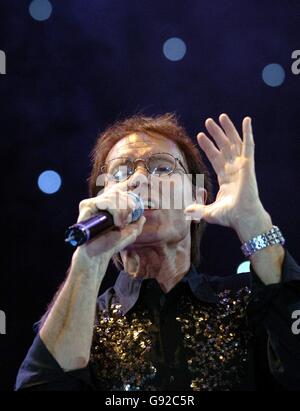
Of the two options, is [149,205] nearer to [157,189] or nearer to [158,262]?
[157,189]

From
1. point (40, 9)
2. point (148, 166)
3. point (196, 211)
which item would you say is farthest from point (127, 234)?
point (40, 9)

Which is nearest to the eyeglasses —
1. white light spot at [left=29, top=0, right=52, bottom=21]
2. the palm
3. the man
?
the man

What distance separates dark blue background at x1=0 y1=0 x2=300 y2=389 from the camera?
241 centimetres

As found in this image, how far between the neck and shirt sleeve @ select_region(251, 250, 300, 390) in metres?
0.34

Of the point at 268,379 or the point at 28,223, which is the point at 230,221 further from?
the point at 28,223

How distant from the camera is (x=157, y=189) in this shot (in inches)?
67.7

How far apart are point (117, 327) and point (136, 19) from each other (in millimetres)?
1401

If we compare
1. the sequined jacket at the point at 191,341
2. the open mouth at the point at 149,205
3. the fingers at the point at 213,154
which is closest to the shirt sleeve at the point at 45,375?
the sequined jacket at the point at 191,341

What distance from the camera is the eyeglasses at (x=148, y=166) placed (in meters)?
1.77

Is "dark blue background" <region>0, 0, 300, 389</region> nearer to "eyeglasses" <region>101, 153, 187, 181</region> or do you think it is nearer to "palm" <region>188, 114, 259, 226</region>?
"eyeglasses" <region>101, 153, 187, 181</region>

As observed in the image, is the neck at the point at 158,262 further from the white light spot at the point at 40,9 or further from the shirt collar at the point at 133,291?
the white light spot at the point at 40,9

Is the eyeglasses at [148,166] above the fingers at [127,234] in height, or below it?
above

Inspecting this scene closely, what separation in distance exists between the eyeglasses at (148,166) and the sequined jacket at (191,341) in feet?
1.05
